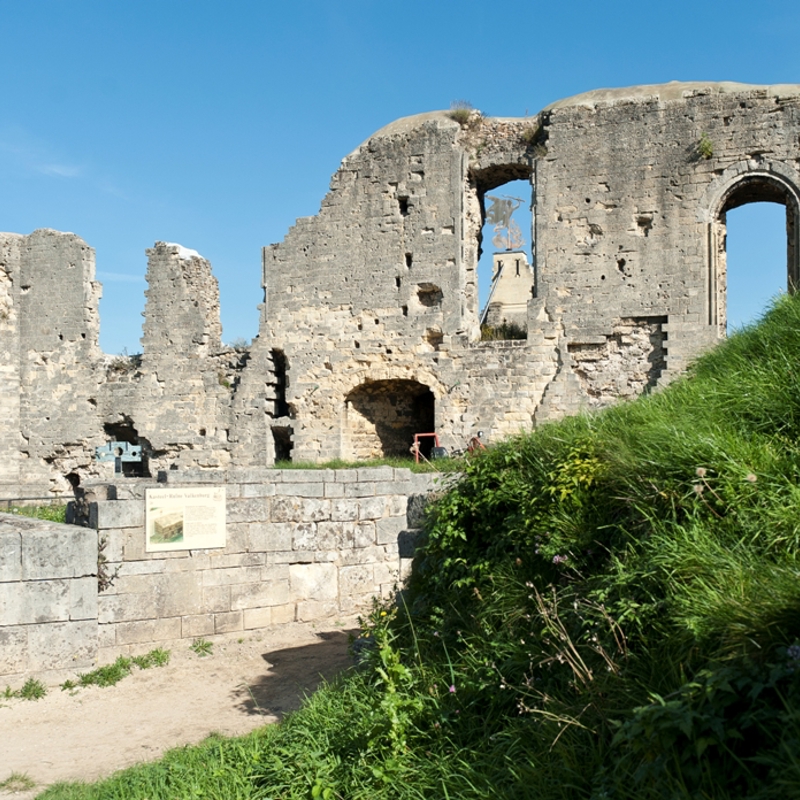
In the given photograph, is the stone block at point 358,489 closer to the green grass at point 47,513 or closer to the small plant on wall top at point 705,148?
the green grass at point 47,513

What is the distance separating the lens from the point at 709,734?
2.73m

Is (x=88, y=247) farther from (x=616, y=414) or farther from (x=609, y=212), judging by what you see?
(x=616, y=414)

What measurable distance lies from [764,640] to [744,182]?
1286 cm

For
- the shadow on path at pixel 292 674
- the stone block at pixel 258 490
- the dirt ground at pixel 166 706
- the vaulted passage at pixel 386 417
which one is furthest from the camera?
the vaulted passage at pixel 386 417

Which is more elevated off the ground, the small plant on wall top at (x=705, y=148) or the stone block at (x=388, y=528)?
the small plant on wall top at (x=705, y=148)

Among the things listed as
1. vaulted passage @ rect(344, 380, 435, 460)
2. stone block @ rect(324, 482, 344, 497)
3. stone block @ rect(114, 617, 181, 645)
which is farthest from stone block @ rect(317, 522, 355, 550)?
vaulted passage @ rect(344, 380, 435, 460)

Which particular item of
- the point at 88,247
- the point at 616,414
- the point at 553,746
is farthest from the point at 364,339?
the point at 553,746

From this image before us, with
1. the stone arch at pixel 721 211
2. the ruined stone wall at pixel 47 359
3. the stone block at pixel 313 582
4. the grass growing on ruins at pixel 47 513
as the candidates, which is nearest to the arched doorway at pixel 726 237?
the stone arch at pixel 721 211

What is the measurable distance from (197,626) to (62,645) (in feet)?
4.30

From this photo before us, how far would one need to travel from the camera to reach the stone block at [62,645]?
6762 mm

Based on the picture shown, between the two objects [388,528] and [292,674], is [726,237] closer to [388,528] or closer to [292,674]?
[388,528]

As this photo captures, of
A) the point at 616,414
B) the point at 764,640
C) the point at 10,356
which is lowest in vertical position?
the point at 764,640

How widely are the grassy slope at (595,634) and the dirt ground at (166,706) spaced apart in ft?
2.53

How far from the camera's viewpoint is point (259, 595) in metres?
8.31
